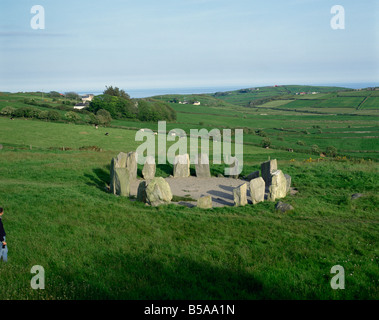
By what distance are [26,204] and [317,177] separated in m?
17.3

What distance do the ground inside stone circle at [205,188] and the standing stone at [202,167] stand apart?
19.1 inches

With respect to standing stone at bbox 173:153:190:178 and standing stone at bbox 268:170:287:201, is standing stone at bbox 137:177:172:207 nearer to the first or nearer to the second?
standing stone at bbox 268:170:287:201

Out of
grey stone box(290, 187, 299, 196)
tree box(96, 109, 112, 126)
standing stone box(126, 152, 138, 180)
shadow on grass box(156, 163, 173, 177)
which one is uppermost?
tree box(96, 109, 112, 126)

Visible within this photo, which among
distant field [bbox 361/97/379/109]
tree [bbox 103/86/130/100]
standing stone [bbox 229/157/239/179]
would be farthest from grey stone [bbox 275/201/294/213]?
distant field [bbox 361/97/379/109]

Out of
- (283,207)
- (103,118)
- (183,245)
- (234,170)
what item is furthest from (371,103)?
(183,245)

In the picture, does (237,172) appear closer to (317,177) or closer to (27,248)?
(317,177)

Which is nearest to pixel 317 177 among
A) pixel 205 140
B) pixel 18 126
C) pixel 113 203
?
pixel 113 203

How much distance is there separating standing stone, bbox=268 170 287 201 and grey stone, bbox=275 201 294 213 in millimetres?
1438

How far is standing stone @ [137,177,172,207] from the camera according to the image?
17109 millimetres

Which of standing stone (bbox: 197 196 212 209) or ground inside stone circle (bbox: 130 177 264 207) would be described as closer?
standing stone (bbox: 197 196 212 209)

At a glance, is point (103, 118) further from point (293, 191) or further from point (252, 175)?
point (293, 191)

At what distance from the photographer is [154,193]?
1719cm

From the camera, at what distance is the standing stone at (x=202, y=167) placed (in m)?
24.0

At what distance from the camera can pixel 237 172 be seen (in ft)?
80.1
